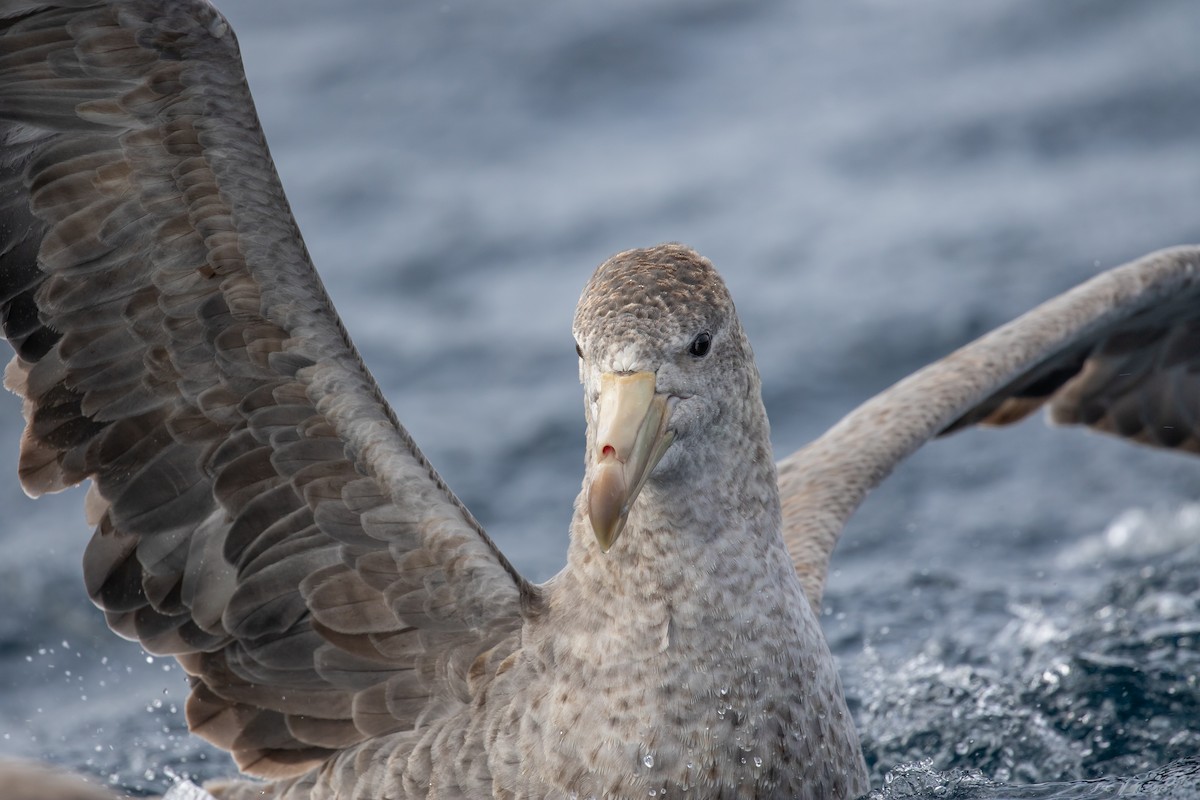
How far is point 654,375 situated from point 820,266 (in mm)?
7487

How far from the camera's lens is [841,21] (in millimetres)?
14570

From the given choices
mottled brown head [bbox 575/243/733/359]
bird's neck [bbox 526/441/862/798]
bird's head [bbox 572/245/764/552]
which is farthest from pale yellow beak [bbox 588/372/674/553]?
bird's neck [bbox 526/441/862/798]

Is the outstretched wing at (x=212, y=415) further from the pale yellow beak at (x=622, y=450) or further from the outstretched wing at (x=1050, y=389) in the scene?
the outstretched wing at (x=1050, y=389)

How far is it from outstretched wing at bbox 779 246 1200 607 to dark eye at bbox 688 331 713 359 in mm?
1843

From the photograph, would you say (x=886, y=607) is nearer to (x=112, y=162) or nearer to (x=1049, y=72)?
(x=112, y=162)

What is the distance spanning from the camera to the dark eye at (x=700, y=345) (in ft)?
15.1

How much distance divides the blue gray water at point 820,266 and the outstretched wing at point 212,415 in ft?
6.35

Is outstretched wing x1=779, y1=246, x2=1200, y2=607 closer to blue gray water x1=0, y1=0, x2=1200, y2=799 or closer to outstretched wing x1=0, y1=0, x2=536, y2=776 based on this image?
blue gray water x1=0, y1=0, x2=1200, y2=799

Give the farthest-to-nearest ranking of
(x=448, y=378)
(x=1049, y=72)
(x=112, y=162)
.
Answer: (x=1049, y=72)
(x=448, y=378)
(x=112, y=162)

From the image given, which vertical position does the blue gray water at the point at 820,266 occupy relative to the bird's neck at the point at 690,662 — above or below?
below

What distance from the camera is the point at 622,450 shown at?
4.38 metres

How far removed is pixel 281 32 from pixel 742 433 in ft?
33.6

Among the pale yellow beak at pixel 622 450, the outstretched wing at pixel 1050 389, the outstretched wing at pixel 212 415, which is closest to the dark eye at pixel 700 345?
the pale yellow beak at pixel 622 450

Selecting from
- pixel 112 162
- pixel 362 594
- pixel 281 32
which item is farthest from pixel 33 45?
pixel 281 32
